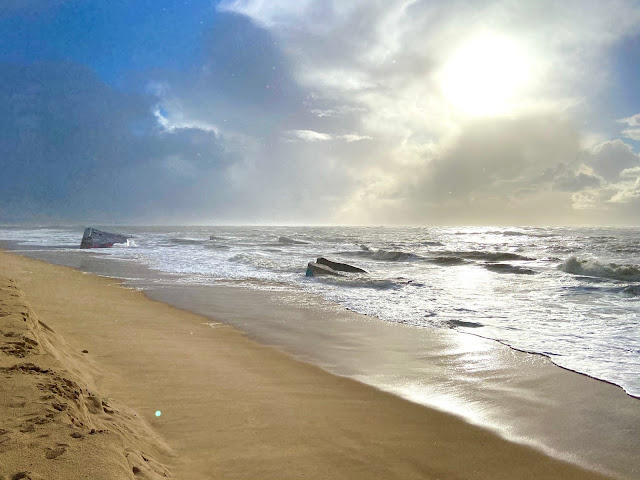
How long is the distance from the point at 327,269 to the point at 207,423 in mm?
11755

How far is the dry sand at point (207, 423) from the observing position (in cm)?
202

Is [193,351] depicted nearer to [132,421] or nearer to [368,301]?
[132,421]

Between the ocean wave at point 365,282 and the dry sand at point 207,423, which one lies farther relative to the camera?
the ocean wave at point 365,282

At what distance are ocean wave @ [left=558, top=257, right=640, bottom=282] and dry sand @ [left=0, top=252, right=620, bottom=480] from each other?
15.4 metres

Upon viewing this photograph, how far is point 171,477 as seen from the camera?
2314mm

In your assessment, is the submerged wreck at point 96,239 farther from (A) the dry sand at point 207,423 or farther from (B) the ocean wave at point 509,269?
(A) the dry sand at point 207,423

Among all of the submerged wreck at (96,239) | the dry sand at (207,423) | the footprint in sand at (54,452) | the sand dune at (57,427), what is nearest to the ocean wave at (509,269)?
the dry sand at (207,423)

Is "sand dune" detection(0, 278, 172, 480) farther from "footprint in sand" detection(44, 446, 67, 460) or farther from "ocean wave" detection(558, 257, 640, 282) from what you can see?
"ocean wave" detection(558, 257, 640, 282)

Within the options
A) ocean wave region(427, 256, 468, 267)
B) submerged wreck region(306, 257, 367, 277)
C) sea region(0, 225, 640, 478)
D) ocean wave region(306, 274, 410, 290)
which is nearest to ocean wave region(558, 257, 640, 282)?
sea region(0, 225, 640, 478)

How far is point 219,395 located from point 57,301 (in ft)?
20.2

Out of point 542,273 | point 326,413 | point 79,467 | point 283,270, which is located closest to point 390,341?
point 326,413

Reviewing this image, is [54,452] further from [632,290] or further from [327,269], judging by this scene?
[632,290]

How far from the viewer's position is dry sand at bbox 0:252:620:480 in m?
2.02

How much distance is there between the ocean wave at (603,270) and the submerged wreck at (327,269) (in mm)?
9544
